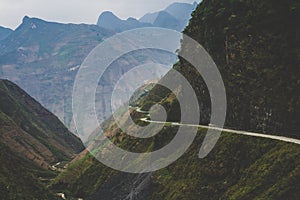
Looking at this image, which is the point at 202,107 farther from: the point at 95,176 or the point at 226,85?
the point at 95,176

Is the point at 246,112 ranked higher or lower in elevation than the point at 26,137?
higher

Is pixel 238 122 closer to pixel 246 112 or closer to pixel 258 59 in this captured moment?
pixel 246 112

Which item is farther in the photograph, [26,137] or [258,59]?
[26,137]

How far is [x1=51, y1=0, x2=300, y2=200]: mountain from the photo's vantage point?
42312 millimetres

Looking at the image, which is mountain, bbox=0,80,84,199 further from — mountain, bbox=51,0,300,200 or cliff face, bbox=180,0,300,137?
cliff face, bbox=180,0,300,137

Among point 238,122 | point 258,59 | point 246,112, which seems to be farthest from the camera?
point 238,122

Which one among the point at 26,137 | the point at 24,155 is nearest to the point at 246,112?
the point at 24,155

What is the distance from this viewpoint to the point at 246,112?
56844 mm

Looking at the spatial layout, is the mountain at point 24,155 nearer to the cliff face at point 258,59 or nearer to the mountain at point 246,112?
the mountain at point 246,112

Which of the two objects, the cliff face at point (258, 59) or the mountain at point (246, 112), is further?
the cliff face at point (258, 59)

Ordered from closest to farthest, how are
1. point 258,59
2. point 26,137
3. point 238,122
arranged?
point 258,59 → point 238,122 → point 26,137

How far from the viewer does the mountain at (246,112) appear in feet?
139

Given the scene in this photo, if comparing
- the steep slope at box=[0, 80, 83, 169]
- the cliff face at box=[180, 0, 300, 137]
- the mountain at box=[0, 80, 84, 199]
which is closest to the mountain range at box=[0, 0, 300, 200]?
the cliff face at box=[180, 0, 300, 137]

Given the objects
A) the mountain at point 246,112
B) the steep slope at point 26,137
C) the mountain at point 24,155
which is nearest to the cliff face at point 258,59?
the mountain at point 246,112
